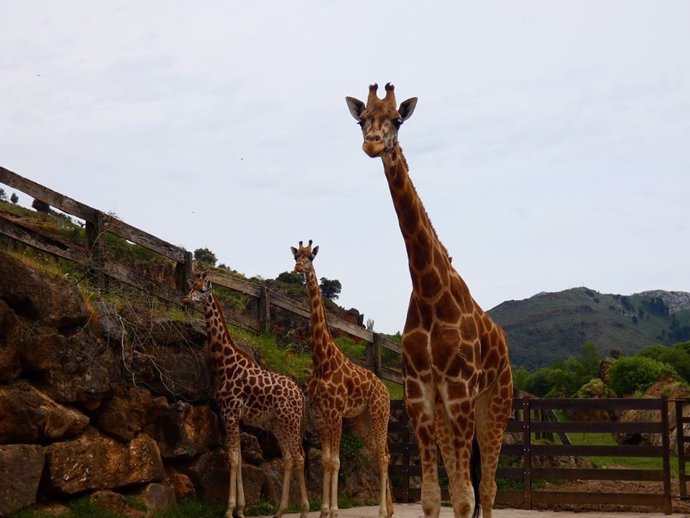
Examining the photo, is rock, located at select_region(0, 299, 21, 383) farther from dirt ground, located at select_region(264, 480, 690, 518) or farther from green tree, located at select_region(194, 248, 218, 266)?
green tree, located at select_region(194, 248, 218, 266)

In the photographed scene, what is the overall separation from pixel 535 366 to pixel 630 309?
4236 cm

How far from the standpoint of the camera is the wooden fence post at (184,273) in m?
13.4

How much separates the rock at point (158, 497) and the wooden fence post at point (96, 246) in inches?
112

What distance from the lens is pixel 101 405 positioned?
10.7 metres

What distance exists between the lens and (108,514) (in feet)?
32.1

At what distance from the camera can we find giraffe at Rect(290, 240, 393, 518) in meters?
12.2

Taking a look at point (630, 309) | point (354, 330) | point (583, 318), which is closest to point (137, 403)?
point (354, 330)

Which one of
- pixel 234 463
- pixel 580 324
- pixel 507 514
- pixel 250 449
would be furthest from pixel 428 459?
pixel 580 324

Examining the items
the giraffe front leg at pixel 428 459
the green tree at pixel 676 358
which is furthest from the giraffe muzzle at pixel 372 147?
the green tree at pixel 676 358

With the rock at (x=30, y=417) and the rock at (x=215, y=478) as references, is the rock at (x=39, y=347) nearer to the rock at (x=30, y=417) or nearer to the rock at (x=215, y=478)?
the rock at (x=30, y=417)

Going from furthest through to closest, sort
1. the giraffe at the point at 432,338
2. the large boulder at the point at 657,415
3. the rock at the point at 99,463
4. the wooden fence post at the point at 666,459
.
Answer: the large boulder at the point at 657,415
the wooden fence post at the point at 666,459
the rock at the point at 99,463
the giraffe at the point at 432,338

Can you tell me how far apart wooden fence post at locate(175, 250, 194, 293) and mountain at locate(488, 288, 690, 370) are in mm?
84619

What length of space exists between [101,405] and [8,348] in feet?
4.90

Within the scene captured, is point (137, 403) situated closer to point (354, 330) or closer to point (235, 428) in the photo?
point (235, 428)
